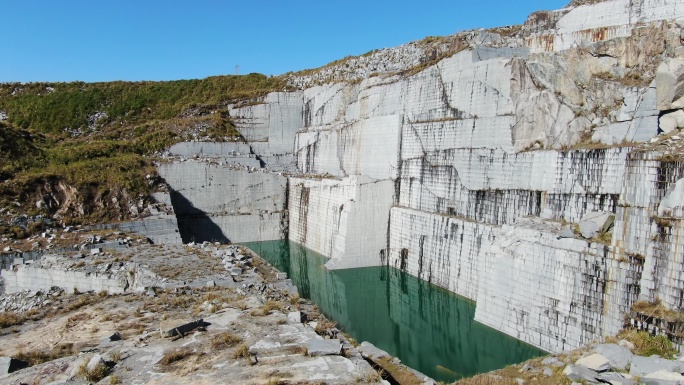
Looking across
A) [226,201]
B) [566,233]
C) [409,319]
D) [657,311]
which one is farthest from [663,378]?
[226,201]

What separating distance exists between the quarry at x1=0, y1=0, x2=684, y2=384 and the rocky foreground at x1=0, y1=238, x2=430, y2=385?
58 millimetres

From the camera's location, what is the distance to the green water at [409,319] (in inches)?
553

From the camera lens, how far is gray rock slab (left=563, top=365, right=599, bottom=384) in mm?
7812

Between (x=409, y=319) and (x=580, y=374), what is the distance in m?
10.3

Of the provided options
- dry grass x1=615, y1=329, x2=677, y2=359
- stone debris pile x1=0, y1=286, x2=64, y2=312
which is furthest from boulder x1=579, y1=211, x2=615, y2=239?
stone debris pile x1=0, y1=286, x2=64, y2=312

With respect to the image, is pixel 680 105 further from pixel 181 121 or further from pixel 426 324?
pixel 181 121

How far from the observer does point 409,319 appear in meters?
18.1

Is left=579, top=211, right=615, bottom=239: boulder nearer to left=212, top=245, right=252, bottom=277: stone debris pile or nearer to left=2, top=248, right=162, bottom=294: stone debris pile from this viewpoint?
left=212, top=245, right=252, bottom=277: stone debris pile

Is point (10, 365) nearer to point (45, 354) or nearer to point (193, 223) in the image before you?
point (45, 354)

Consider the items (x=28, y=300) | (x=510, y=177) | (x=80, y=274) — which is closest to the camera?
(x=28, y=300)

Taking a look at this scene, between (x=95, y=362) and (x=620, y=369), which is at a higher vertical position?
(x=95, y=362)

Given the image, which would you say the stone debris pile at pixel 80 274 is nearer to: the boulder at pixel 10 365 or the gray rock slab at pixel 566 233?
the boulder at pixel 10 365

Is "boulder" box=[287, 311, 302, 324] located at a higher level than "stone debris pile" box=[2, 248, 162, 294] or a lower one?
higher

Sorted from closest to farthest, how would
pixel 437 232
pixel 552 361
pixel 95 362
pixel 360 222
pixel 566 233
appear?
pixel 95 362
pixel 552 361
pixel 566 233
pixel 437 232
pixel 360 222
